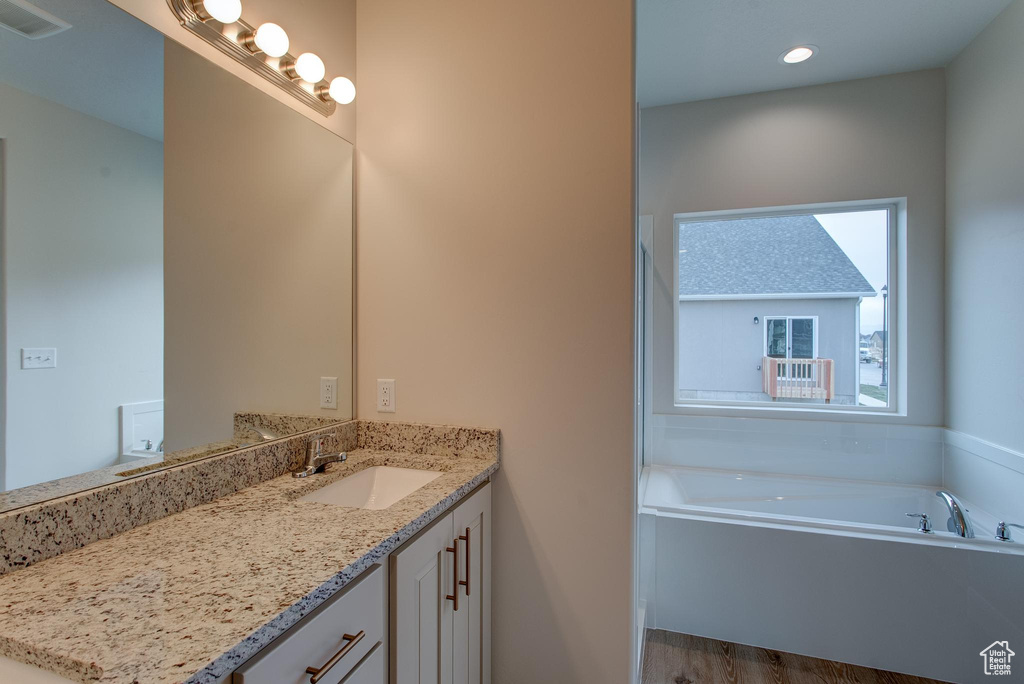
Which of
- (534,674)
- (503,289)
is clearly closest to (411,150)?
(503,289)

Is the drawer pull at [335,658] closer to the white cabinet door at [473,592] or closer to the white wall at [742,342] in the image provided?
the white cabinet door at [473,592]

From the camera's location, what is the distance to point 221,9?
1134 millimetres

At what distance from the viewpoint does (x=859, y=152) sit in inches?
100

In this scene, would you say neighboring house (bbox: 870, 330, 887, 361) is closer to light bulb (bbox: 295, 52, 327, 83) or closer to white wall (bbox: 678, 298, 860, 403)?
white wall (bbox: 678, 298, 860, 403)

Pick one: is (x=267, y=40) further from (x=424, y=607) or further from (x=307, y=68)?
(x=424, y=607)

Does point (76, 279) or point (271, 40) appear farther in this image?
point (271, 40)

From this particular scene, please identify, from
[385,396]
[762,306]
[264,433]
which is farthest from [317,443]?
[762,306]

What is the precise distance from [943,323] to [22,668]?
345 centimetres

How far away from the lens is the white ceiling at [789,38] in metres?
2.01

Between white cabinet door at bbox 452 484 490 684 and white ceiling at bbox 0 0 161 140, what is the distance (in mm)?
1217

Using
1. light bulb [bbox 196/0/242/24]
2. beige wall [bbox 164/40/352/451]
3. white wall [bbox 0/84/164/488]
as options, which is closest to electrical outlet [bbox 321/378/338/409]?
beige wall [bbox 164/40/352/451]

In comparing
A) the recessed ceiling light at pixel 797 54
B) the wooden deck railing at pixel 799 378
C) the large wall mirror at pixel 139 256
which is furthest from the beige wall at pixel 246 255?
the wooden deck railing at pixel 799 378

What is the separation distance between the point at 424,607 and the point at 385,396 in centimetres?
76

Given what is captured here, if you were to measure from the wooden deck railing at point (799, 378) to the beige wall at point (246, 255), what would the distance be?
2.41m
